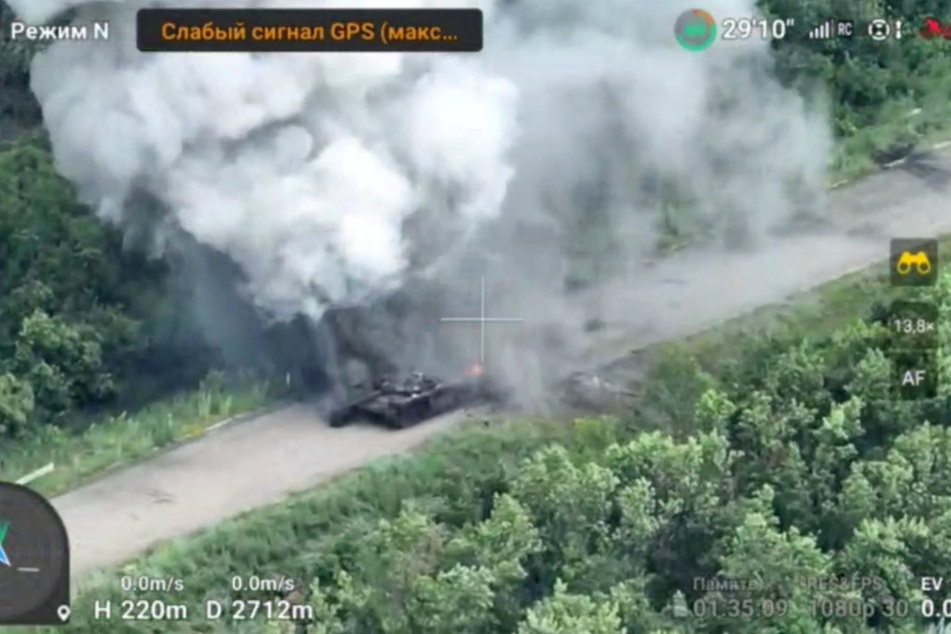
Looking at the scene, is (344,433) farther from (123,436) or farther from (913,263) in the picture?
(913,263)

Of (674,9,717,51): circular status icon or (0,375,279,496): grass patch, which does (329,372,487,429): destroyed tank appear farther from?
(674,9,717,51): circular status icon

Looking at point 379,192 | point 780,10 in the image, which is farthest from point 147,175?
point 780,10

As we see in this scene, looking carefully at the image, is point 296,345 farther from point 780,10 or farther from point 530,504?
point 780,10

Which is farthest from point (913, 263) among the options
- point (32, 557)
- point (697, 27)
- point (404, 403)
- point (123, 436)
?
point (32, 557)

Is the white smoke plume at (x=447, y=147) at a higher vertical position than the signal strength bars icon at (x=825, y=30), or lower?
lower
